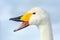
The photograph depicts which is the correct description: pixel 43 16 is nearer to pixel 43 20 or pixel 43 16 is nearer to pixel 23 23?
pixel 43 20

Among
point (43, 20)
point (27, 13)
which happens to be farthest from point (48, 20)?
point (27, 13)

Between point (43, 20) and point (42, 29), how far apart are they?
1.06 feet

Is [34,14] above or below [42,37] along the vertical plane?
above

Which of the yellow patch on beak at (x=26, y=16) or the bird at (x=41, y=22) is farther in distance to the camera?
the yellow patch on beak at (x=26, y=16)

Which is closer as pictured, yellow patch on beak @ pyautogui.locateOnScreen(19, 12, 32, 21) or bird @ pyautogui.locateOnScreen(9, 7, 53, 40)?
bird @ pyautogui.locateOnScreen(9, 7, 53, 40)

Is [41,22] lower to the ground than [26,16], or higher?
lower

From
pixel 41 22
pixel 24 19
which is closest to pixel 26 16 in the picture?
pixel 24 19

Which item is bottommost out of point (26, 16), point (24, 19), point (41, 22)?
point (41, 22)

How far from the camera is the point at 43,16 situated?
37.8 feet

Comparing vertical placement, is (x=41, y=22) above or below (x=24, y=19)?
below

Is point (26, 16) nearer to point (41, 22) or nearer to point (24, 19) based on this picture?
point (24, 19)

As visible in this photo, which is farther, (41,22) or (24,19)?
(24,19)

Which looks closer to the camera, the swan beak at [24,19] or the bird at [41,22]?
the bird at [41,22]

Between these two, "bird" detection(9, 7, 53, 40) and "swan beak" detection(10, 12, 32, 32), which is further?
"swan beak" detection(10, 12, 32, 32)
